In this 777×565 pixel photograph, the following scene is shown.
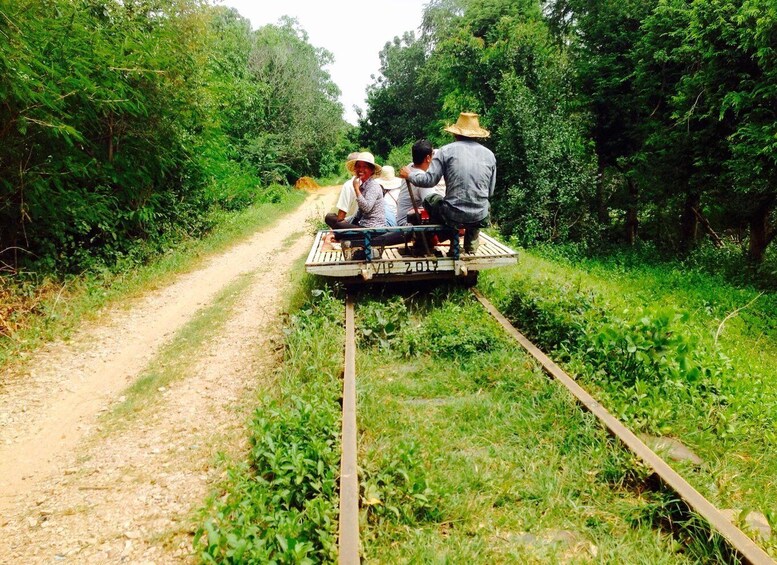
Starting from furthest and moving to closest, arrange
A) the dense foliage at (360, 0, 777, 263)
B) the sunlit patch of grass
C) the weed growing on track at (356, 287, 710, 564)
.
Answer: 1. the dense foliage at (360, 0, 777, 263)
2. the sunlit patch of grass
3. the weed growing on track at (356, 287, 710, 564)

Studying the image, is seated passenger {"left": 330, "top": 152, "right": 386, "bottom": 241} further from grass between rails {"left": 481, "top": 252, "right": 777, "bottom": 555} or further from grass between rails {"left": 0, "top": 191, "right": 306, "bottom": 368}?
grass between rails {"left": 0, "top": 191, "right": 306, "bottom": 368}

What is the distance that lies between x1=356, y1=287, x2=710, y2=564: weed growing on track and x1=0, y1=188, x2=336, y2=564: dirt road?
1.22m

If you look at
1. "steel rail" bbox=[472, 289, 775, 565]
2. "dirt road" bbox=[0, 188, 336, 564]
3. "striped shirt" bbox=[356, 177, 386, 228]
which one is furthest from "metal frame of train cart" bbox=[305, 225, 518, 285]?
"steel rail" bbox=[472, 289, 775, 565]

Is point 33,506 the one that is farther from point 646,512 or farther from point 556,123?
point 556,123

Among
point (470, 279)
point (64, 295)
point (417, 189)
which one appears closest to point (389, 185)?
point (417, 189)

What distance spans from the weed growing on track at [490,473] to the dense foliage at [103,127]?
5.44m

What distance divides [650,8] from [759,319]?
8777mm

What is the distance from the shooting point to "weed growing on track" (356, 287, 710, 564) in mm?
2672

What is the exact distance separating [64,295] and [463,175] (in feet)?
20.7

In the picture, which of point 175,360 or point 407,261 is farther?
point 407,261

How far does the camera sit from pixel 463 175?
630 cm

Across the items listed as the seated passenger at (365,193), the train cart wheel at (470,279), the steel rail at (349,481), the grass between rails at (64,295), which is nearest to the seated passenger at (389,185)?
the seated passenger at (365,193)

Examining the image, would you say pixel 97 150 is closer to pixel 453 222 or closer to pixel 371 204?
pixel 371 204

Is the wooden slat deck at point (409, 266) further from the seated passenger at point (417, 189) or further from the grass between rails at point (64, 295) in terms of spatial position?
the grass between rails at point (64, 295)
